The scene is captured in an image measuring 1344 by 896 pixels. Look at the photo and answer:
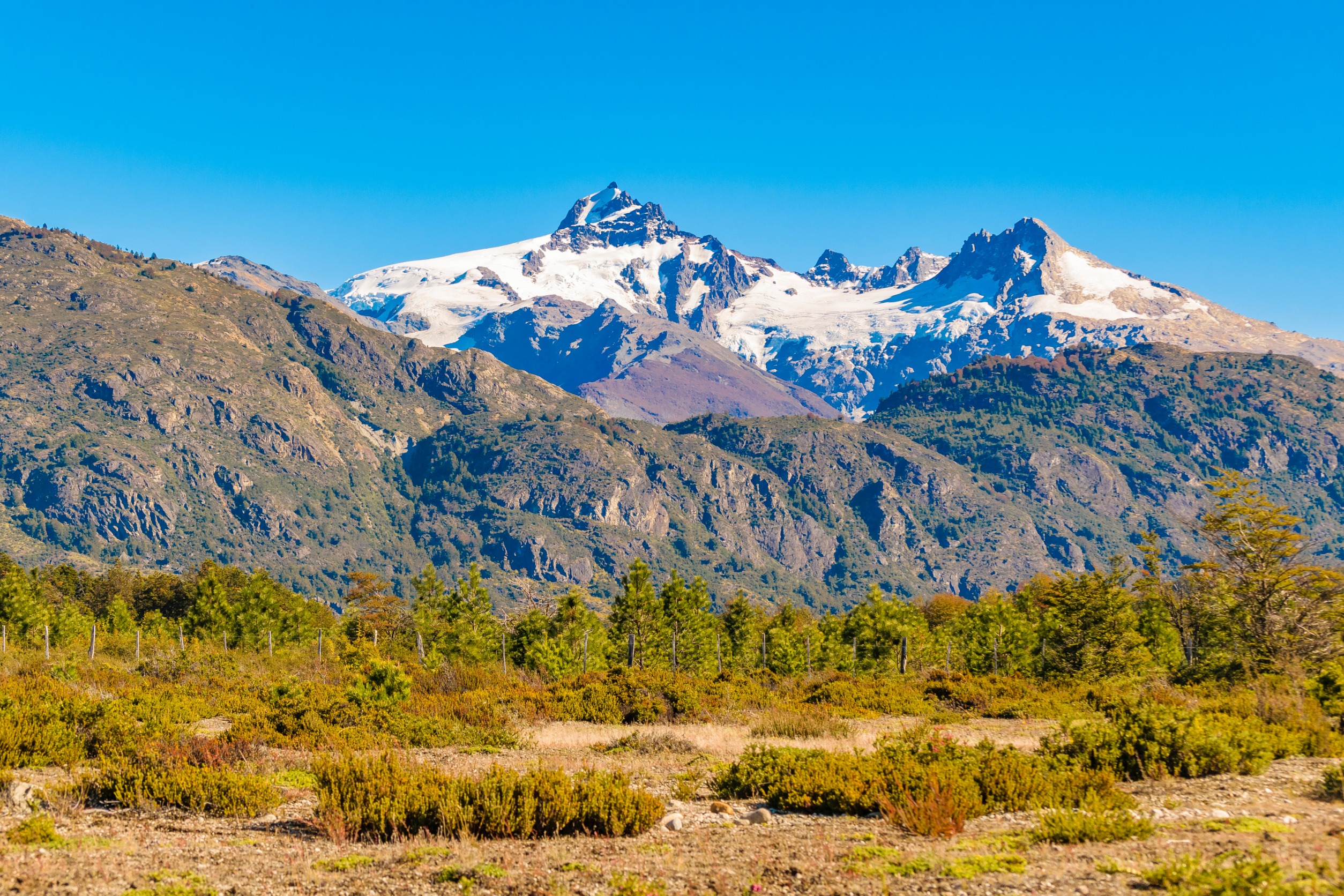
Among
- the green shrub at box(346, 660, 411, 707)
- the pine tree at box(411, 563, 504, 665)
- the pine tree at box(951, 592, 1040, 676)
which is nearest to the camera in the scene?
the green shrub at box(346, 660, 411, 707)

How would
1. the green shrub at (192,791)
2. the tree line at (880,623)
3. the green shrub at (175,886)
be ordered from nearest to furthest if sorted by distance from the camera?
the green shrub at (175,886), the green shrub at (192,791), the tree line at (880,623)

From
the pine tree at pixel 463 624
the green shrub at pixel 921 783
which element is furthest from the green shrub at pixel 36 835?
the pine tree at pixel 463 624

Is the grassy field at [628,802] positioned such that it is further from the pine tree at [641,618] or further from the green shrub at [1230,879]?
the pine tree at [641,618]

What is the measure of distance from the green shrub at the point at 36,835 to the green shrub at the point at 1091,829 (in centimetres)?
1153

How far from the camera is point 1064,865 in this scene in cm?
964

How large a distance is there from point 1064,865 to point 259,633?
216 feet

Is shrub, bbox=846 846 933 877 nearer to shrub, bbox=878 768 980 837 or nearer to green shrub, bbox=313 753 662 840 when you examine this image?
shrub, bbox=878 768 980 837

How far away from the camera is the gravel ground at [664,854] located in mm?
9398

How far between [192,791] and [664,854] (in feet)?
24.1

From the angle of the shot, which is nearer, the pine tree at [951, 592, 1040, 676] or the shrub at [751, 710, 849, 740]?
the shrub at [751, 710, 849, 740]

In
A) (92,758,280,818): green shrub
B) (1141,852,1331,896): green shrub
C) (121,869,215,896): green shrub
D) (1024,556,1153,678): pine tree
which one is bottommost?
(1024,556,1153,678): pine tree

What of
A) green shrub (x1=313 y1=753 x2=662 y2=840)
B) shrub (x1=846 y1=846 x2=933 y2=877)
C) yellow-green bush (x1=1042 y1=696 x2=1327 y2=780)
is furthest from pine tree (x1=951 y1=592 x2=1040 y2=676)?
shrub (x1=846 y1=846 x2=933 y2=877)

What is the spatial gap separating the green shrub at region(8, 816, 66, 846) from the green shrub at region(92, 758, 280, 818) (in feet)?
7.63

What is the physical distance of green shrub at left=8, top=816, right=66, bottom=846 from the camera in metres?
10.7
